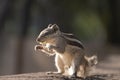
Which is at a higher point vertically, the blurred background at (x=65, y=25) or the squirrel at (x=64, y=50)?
the blurred background at (x=65, y=25)

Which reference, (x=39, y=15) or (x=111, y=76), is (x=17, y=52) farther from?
(x=111, y=76)

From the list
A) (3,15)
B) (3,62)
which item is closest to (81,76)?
(3,15)

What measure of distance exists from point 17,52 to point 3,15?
1795 mm

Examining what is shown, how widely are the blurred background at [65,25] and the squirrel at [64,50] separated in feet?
60.9

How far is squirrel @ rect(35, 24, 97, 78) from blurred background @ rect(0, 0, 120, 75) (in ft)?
60.9

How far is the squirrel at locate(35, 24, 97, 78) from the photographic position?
28.0 feet

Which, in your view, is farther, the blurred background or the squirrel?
the blurred background

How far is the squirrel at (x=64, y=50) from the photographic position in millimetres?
8523

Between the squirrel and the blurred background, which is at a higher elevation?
the blurred background

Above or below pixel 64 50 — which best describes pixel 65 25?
above

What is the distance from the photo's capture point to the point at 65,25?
3572 cm

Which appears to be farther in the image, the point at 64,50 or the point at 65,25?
the point at 65,25

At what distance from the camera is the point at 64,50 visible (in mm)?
8680

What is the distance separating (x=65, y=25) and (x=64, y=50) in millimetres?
27059
